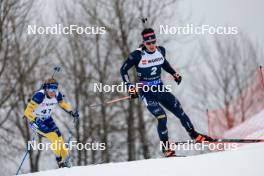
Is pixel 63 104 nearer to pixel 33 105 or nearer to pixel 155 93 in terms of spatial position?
pixel 33 105

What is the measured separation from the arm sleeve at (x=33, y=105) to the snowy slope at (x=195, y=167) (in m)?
2.14

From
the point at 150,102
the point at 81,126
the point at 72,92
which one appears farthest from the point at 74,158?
the point at 150,102

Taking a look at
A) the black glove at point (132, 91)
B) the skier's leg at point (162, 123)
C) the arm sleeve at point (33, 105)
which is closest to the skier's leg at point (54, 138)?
the arm sleeve at point (33, 105)

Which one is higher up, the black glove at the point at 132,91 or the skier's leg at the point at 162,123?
the black glove at the point at 132,91

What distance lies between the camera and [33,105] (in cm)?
966

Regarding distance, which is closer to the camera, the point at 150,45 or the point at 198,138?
the point at 198,138

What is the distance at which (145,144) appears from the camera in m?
20.5

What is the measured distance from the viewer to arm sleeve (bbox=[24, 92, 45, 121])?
9648mm

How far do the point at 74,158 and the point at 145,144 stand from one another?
3.51 m

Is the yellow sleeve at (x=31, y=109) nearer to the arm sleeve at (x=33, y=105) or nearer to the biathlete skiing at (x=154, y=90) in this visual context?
the arm sleeve at (x=33, y=105)

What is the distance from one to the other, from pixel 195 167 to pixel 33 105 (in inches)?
172

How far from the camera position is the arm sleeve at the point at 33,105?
9.65m

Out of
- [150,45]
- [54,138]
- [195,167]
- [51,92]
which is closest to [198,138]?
[150,45]

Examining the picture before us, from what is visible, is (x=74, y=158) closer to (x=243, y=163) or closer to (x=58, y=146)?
(x=58, y=146)
